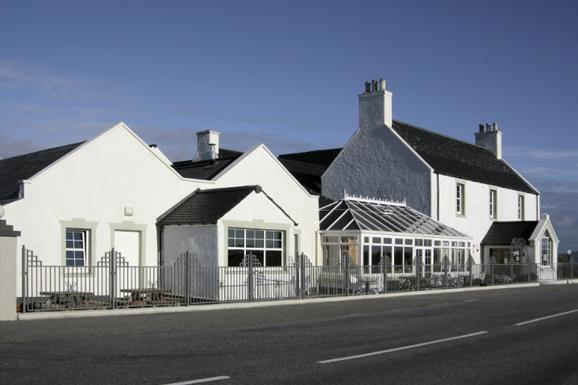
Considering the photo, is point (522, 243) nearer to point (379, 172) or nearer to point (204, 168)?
point (379, 172)

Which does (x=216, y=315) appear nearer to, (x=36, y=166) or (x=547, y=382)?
(x=36, y=166)

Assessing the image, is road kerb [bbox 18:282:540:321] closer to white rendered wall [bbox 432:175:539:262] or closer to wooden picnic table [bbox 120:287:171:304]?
wooden picnic table [bbox 120:287:171:304]

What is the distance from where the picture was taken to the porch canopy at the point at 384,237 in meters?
30.9

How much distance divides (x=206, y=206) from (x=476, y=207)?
73.7 ft

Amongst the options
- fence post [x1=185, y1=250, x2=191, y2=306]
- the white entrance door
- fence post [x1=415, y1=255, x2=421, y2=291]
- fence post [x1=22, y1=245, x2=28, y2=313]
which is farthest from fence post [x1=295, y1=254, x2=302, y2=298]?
fence post [x1=22, y1=245, x2=28, y2=313]

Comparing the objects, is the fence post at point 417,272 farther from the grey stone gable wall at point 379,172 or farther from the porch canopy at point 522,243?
the porch canopy at point 522,243

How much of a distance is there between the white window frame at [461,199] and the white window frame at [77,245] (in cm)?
2422

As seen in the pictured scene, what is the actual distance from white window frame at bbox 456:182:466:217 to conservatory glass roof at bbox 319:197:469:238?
440 centimetres

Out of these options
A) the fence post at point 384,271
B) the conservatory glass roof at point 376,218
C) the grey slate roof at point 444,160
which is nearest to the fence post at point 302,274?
the fence post at point 384,271

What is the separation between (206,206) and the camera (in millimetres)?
25469

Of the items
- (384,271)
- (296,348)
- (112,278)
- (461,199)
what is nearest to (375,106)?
(461,199)

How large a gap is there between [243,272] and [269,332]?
7.98m

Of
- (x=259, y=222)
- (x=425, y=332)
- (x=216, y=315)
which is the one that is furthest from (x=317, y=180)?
(x=425, y=332)

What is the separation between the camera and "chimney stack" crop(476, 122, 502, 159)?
5134cm
